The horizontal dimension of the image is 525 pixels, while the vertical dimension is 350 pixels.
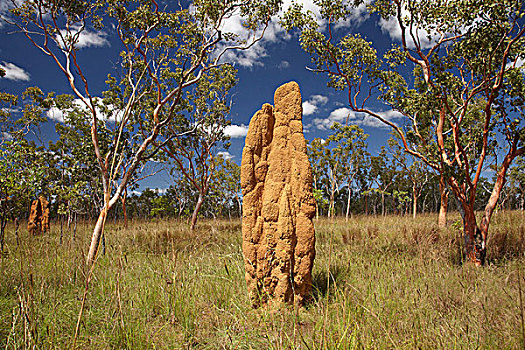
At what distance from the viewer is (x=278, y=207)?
4289 millimetres

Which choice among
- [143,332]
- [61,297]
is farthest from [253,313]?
[61,297]

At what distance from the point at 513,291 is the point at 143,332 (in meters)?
5.06

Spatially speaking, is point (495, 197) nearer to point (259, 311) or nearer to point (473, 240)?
point (473, 240)

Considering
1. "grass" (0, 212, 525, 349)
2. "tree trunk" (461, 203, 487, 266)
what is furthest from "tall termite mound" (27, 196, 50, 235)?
"tree trunk" (461, 203, 487, 266)

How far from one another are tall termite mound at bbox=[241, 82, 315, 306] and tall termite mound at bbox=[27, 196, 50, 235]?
47.7 ft

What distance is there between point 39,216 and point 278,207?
50.7ft

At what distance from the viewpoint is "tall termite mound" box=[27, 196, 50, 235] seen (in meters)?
14.0

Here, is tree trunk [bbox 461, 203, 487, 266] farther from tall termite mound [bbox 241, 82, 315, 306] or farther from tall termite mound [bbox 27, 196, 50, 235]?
tall termite mound [bbox 27, 196, 50, 235]

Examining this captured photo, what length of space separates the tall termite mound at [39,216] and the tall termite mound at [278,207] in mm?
14529

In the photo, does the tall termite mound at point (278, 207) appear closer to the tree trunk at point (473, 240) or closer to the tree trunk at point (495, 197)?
the tree trunk at point (473, 240)

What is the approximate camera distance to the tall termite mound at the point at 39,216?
1401 cm

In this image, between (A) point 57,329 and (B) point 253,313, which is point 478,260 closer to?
(B) point 253,313

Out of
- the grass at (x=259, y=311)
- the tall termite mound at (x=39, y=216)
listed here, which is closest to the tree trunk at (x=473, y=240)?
the grass at (x=259, y=311)

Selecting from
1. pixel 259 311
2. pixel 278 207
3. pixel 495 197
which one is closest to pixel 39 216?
pixel 259 311
